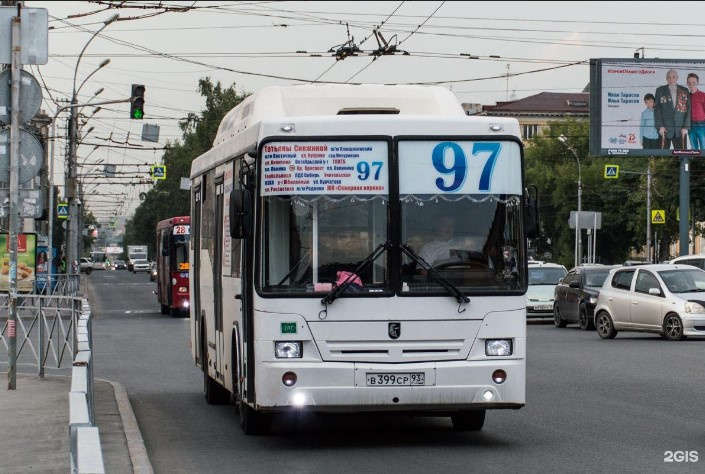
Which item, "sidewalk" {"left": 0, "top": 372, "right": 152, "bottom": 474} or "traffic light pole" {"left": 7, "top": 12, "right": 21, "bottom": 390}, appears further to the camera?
"traffic light pole" {"left": 7, "top": 12, "right": 21, "bottom": 390}

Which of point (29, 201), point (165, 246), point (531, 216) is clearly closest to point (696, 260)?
point (165, 246)

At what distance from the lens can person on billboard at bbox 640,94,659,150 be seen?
50.3 m

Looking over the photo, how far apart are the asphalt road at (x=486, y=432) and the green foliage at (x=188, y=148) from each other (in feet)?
231

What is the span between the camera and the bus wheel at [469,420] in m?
12.8

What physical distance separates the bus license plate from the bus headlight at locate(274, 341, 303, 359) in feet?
1.86

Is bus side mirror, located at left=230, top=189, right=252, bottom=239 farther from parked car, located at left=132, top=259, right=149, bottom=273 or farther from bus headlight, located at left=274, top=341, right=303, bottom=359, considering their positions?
parked car, located at left=132, top=259, right=149, bottom=273

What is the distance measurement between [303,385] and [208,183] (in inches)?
176

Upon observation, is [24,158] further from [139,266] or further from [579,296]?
[139,266]

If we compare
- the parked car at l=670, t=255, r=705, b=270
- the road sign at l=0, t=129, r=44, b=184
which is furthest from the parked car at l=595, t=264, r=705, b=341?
the road sign at l=0, t=129, r=44, b=184

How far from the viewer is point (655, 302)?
28750mm

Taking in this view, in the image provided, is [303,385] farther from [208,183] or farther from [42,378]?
[42,378]

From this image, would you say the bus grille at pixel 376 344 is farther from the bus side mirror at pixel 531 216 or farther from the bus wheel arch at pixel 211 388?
the bus wheel arch at pixel 211 388

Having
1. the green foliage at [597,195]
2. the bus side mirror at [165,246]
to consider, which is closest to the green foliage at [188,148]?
the green foliage at [597,195]

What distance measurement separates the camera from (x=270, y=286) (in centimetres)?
1153
